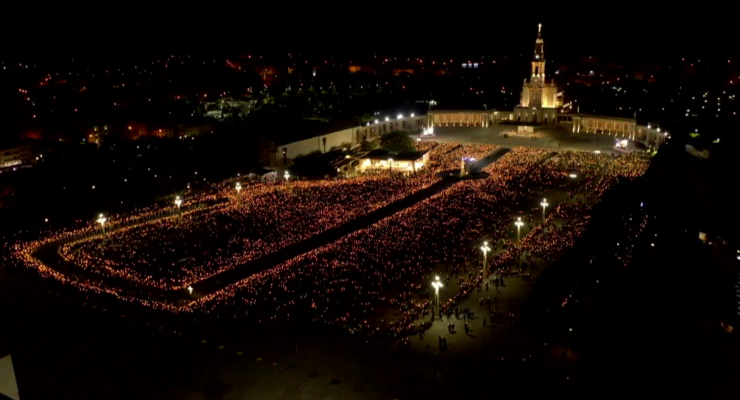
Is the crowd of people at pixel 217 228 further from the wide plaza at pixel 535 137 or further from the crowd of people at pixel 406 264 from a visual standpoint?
the wide plaza at pixel 535 137

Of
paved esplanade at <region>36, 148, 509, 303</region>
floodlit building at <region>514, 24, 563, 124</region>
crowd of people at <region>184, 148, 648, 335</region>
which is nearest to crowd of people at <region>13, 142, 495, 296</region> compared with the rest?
paved esplanade at <region>36, 148, 509, 303</region>

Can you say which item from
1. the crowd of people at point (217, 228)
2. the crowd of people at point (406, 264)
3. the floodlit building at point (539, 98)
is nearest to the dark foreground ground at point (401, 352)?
the crowd of people at point (406, 264)

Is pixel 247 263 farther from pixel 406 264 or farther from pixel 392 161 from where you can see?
pixel 392 161

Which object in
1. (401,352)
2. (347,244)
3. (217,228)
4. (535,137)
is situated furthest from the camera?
(535,137)

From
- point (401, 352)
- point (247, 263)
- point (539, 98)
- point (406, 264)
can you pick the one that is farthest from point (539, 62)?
point (401, 352)

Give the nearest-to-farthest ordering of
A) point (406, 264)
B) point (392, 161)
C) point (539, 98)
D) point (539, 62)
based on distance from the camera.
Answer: point (406, 264), point (392, 161), point (539, 98), point (539, 62)
